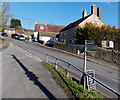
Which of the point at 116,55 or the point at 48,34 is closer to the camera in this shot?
the point at 116,55

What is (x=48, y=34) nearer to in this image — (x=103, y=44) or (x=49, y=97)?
(x=103, y=44)

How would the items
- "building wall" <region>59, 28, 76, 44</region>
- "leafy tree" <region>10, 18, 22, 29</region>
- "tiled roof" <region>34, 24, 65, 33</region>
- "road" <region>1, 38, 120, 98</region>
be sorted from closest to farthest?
"road" <region>1, 38, 120, 98</region> < "building wall" <region>59, 28, 76, 44</region> < "tiled roof" <region>34, 24, 65, 33</region> < "leafy tree" <region>10, 18, 22, 29</region>

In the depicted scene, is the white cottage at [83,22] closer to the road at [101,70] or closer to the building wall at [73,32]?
the building wall at [73,32]

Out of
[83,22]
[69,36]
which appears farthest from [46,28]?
[83,22]

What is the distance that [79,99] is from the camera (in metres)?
4.93

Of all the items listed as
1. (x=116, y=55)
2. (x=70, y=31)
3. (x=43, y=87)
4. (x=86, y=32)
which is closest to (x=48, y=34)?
(x=70, y=31)

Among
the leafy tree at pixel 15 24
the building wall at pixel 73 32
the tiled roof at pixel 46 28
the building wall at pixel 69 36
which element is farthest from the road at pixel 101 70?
the leafy tree at pixel 15 24

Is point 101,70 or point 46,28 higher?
point 46,28

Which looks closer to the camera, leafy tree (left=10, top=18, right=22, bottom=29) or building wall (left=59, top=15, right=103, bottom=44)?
building wall (left=59, top=15, right=103, bottom=44)

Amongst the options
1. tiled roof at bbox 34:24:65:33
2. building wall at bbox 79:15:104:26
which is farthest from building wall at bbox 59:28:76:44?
tiled roof at bbox 34:24:65:33

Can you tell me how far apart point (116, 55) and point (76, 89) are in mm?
13610

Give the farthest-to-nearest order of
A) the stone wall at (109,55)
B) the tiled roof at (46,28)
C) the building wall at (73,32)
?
the tiled roof at (46,28)
the building wall at (73,32)
the stone wall at (109,55)

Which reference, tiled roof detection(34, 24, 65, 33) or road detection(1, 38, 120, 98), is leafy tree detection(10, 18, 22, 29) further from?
road detection(1, 38, 120, 98)

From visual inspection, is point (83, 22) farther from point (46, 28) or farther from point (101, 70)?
point (101, 70)
